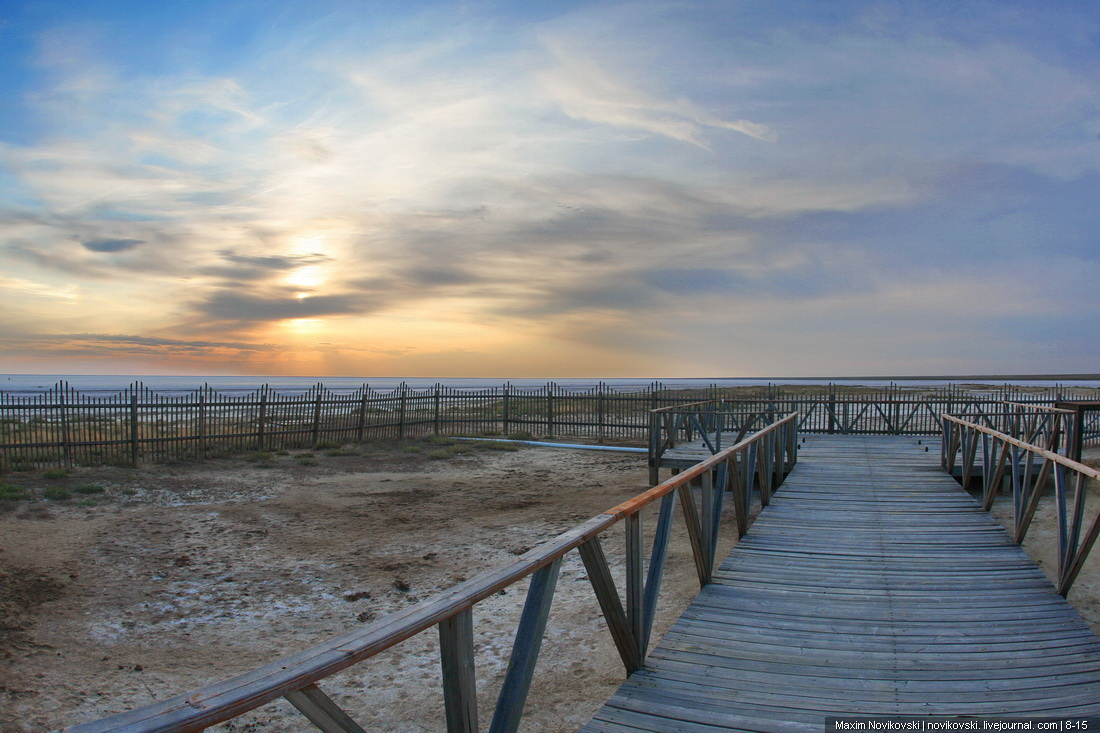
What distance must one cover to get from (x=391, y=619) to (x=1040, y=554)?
10906 mm

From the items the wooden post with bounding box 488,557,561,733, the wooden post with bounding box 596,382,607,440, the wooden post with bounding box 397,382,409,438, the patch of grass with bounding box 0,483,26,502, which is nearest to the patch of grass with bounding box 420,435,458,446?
the wooden post with bounding box 397,382,409,438

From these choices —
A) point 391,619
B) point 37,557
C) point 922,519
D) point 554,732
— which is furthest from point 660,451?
point 391,619

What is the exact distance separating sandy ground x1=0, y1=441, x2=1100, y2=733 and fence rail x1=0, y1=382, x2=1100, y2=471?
4.48ft

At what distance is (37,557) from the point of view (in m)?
8.88

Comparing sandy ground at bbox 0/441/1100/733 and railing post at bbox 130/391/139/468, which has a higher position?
railing post at bbox 130/391/139/468

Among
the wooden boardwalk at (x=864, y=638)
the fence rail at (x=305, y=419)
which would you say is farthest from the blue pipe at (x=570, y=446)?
the wooden boardwalk at (x=864, y=638)

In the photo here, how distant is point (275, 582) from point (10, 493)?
765 cm

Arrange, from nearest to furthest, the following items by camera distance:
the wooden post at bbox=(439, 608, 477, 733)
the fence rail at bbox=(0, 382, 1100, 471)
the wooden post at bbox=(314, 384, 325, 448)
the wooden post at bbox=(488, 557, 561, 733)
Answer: the wooden post at bbox=(439, 608, 477, 733), the wooden post at bbox=(488, 557, 561, 733), the fence rail at bbox=(0, 382, 1100, 471), the wooden post at bbox=(314, 384, 325, 448)

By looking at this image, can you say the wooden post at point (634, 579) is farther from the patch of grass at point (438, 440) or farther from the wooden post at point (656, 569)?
the patch of grass at point (438, 440)

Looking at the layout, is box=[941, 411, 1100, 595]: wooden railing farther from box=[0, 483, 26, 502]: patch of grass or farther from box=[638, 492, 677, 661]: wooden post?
box=[0, 483, 26, 502]: patch of grass

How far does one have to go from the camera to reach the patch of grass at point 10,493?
1207 cm

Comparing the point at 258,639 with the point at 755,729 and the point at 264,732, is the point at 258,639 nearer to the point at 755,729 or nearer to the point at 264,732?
the point at 264,732

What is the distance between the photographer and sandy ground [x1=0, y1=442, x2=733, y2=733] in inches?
213

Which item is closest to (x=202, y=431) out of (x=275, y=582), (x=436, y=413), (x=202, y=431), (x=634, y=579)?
(x=202, y=431)
